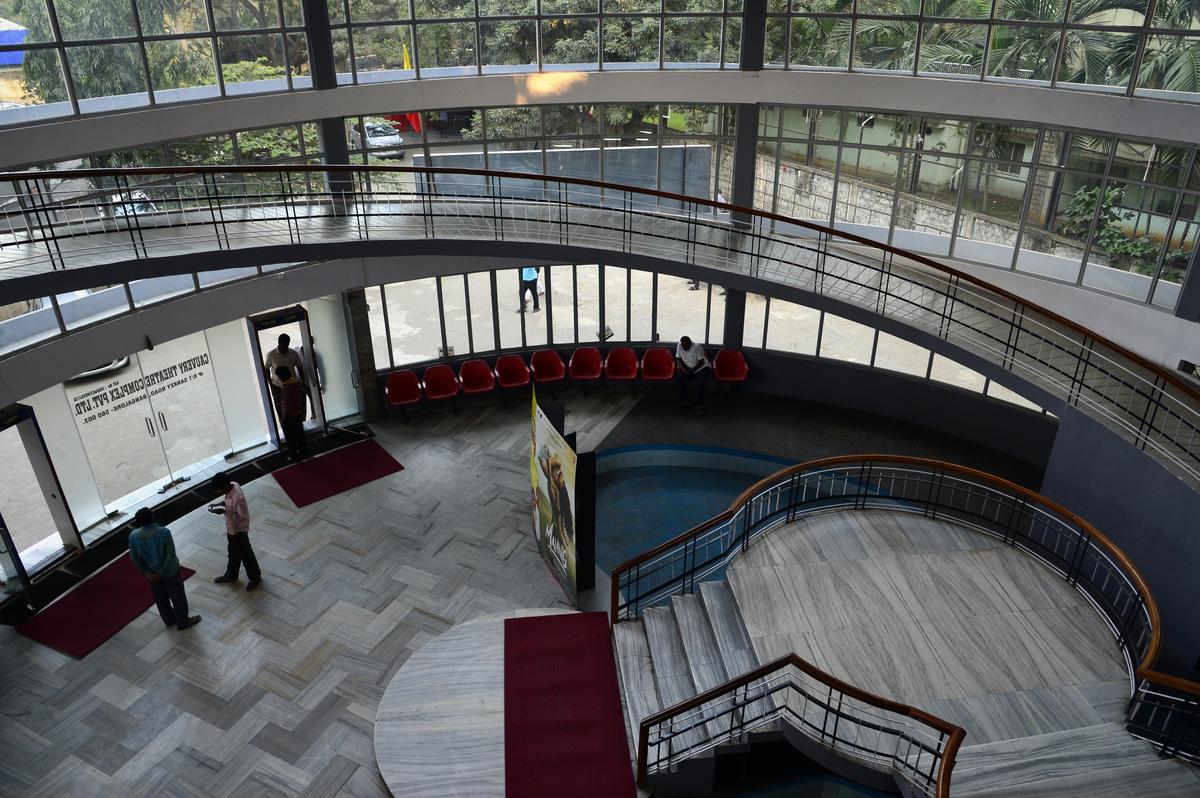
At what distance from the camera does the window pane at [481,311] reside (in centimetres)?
1417

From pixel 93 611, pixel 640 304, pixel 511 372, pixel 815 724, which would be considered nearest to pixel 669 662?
pixel 815 724

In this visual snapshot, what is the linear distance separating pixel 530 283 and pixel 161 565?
7136 mm

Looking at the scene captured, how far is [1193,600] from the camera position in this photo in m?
8.08

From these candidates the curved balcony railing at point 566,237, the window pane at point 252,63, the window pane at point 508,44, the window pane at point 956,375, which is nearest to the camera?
the curved balcony railing at point 566,237

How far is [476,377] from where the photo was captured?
1408 cm

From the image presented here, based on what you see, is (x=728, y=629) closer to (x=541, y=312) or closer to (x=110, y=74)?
(x=541, y=312)

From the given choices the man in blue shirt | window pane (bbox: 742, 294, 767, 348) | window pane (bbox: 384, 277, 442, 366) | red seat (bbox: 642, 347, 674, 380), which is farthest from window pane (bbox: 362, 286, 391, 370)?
window pane (bbox: 742, 294, 767, 348)

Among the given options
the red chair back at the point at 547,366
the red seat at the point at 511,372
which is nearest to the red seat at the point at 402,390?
→ the red seat at the point at 511,372

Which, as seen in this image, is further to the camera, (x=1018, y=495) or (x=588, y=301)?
(x=588, y=301)

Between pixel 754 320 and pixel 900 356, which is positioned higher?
pixel 754 320

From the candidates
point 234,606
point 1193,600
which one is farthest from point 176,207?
point 1193,600

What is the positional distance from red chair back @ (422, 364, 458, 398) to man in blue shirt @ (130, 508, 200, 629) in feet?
16.6

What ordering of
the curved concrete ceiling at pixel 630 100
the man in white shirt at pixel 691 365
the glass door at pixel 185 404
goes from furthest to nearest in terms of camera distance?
the man in white shirt at pixel 691 365, the glass door at pixel 185 404, the curved concrete ceiling at pixel 630 100

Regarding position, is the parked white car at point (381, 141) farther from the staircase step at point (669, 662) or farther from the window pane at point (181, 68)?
the staircase step at point (669, 662)
